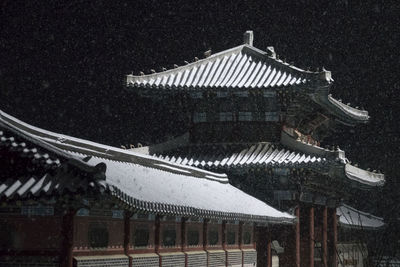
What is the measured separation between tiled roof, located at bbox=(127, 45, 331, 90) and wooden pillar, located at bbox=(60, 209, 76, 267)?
50.1ft

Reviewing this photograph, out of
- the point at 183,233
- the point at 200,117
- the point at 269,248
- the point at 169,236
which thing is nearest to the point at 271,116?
the point at 200,117

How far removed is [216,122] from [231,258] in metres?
7.33

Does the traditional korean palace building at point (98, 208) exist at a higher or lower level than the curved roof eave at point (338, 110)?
lower

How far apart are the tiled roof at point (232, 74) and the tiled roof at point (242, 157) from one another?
8.02 ft

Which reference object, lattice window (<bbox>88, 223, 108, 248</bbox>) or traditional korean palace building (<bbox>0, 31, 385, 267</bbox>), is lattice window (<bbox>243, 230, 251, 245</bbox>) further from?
lattice window (<bbox>88, 223, 108, 248</bbox>)

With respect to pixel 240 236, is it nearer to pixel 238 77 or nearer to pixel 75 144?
pixel 238 77

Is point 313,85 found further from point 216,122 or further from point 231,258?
point 231,258

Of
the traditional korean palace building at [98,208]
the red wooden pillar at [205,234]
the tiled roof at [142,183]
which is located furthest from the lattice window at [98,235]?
the red wooden pillar at [205,234]

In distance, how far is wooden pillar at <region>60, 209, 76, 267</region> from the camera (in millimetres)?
12938

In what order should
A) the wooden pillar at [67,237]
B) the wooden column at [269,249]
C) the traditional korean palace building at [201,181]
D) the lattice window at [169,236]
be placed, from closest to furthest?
1. the wooden pillar at [67,237]
2. the traditional korean palace building at [201,181]
3. the lattice window at [169,236]
4. the wooden column at [269,249]

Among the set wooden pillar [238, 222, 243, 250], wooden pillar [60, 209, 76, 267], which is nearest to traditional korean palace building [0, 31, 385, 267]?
wooden pillar [60, 209, 76, 267]

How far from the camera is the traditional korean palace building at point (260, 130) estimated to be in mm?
26422

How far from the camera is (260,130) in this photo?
28250mm

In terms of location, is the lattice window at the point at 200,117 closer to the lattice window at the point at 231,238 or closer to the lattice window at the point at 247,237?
the lattice window at the point at 247,237
